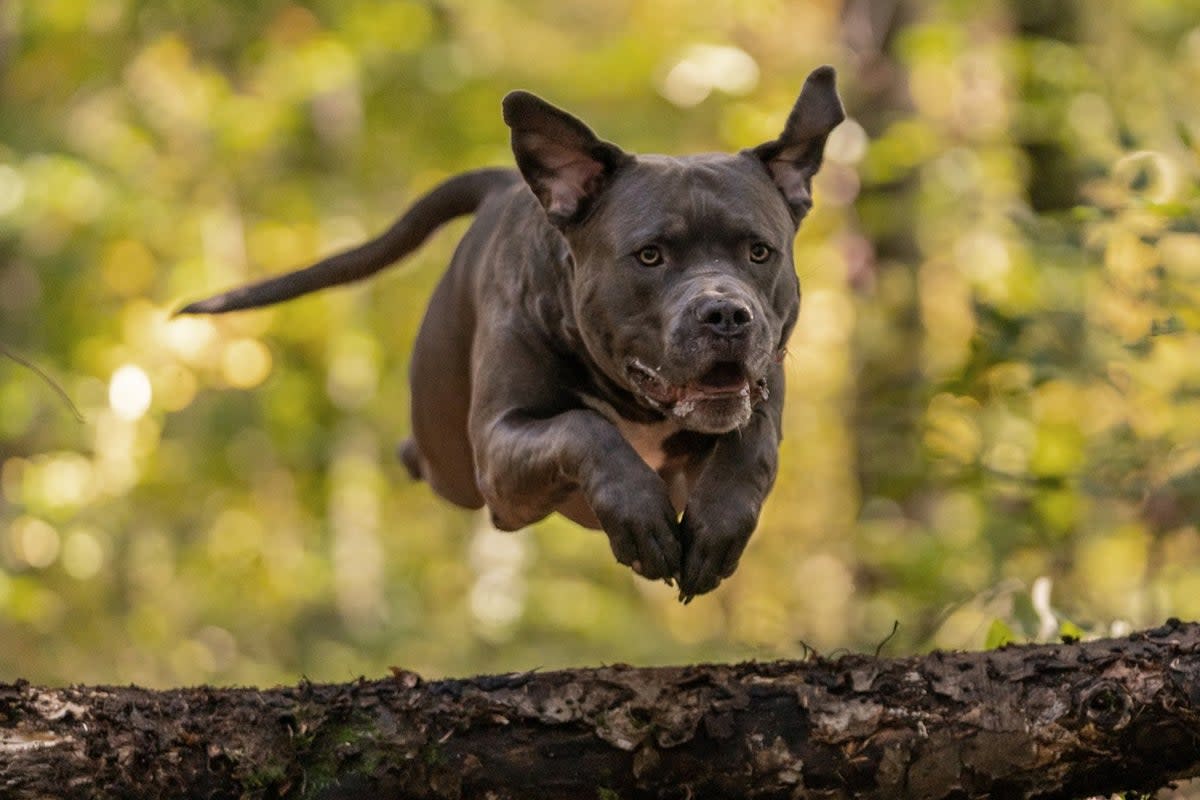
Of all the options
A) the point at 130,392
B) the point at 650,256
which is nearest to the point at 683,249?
the point at 650,256

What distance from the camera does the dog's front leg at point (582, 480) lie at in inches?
154

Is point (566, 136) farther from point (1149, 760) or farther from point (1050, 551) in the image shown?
point (1050, 551)

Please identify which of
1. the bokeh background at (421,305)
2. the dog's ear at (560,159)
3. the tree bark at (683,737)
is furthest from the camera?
the bokeh background at (421,305)

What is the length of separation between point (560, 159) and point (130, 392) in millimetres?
8032

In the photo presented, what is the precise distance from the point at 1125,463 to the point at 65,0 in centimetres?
919

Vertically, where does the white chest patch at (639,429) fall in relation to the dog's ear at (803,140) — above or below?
below

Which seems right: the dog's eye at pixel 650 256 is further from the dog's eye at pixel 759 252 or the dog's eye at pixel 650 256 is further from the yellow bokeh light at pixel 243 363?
the yellow bokeh light at pixel 243 363

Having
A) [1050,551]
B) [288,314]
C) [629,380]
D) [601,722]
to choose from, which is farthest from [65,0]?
[601,722]

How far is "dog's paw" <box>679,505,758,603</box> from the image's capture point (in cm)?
395

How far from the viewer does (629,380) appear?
4.47 metres

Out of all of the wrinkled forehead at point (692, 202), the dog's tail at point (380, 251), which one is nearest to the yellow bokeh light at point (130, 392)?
the dog's tail at point (380, 251)

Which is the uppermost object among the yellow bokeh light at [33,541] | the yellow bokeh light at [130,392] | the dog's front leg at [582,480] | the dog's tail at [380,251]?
the yellow bokeh light at [130,392]

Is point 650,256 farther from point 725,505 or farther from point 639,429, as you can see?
point 725,505

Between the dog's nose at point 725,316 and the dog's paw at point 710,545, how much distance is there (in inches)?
18.3
